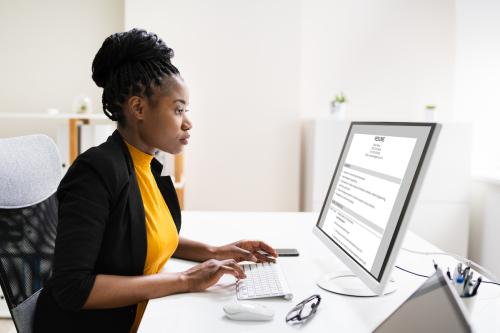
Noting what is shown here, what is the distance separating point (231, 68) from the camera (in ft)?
10.6

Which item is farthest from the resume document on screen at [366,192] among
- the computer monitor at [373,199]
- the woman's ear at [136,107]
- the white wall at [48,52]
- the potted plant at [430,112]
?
the white wall at [48,52]

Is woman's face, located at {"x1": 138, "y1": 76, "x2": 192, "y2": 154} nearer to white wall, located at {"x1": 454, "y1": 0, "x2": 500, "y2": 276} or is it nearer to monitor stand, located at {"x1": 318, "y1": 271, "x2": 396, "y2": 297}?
monitor stand, located at {"x1": 318, "y1": 271, "x2": 396, "y2": 297}

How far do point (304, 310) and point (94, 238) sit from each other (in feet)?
1.50

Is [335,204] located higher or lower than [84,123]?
lower

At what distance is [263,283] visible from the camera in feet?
3.64

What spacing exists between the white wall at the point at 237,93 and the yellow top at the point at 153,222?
2012 mm

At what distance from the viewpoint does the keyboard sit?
1038mm

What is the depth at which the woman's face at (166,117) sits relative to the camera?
3.67 feet

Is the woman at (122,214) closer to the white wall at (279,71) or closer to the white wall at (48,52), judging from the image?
the white wall at (279,71)

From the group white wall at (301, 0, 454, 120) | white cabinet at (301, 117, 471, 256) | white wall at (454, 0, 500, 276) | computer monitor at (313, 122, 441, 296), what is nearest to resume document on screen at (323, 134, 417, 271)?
computer monitor at (313, 122, 441, 296)

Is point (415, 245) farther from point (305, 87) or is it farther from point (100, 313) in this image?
point (305, 87)

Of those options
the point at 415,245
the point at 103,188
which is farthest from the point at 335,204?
the point at 103,188

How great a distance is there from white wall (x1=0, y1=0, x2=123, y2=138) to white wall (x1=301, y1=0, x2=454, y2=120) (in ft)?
4.79

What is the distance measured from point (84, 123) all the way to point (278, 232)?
2.02m
